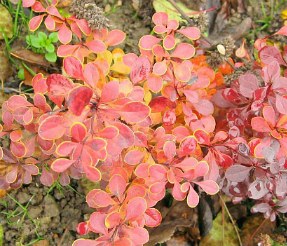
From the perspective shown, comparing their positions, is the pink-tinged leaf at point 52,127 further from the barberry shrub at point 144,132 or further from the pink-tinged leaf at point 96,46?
the pink-tinged leaf at point 96,46

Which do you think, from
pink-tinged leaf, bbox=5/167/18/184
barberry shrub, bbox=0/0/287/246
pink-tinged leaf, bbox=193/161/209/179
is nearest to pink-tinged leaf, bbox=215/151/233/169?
barberry shrub, bbox=0/0/287/246

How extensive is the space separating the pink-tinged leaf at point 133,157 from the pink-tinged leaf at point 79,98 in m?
0.28

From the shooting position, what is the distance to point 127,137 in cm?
120

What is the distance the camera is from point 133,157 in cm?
133

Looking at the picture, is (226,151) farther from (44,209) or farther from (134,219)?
(44,209)

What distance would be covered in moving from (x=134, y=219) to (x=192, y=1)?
117cm

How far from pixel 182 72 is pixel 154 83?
0.31 feet

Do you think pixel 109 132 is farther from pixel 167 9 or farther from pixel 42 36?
pixel 167 9

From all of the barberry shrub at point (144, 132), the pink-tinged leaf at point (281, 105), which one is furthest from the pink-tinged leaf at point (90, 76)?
the pink-tinged leaf at point (281, 105)

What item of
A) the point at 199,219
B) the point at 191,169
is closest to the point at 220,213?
the point at 199,219

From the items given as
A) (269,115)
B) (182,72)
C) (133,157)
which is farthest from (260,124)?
(133,157)

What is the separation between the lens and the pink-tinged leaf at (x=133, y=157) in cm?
133

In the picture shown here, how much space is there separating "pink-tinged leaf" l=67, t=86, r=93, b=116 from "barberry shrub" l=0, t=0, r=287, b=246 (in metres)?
0.06

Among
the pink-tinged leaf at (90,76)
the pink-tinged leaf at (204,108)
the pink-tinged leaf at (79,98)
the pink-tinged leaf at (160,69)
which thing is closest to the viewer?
the pink-tinged leaf at (79,98)
